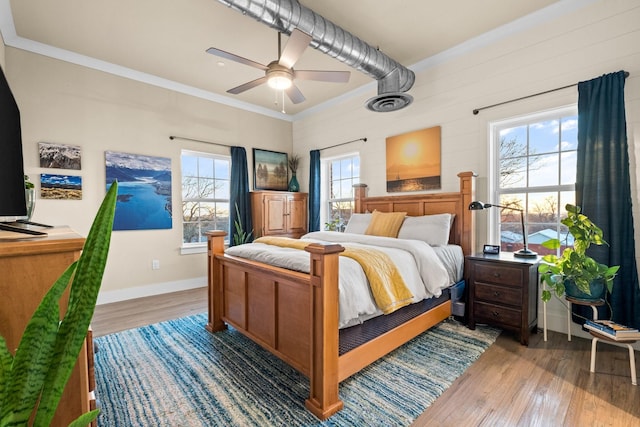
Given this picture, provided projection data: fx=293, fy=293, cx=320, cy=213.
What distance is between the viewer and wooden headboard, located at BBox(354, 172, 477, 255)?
10.3ft

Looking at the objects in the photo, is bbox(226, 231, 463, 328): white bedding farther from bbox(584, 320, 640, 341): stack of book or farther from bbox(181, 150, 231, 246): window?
bbox(181, 150, 231, 246): window

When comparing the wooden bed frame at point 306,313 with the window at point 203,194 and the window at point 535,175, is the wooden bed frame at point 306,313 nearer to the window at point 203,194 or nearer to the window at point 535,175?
the window at point 535,175

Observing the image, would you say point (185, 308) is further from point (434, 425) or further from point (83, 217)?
point (434, 425)

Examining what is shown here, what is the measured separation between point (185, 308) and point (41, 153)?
2.35 m

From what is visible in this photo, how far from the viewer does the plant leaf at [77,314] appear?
0.64 meters

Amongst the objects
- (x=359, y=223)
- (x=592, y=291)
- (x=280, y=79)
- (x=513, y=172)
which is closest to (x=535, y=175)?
(x=513, y=172)

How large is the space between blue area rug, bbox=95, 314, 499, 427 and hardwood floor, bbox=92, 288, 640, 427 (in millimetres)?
105

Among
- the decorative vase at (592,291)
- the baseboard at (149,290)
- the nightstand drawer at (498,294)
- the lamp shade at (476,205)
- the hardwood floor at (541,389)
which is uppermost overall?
the lamp shade at (476,205)

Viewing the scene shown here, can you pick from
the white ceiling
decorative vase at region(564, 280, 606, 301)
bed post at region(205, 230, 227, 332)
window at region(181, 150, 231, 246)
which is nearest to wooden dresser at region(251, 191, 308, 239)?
window at region(181, 150, 231, 246)

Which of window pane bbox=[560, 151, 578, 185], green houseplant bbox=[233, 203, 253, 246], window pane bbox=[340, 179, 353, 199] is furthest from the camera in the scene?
→ window pane bbox=[340, 179, 353, 199]

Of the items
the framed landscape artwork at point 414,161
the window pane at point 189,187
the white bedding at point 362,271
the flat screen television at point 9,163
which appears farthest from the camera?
the window pane at point 189,187

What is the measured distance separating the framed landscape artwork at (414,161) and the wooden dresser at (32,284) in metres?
3.51

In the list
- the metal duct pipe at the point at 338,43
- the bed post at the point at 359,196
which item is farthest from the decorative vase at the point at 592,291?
the bed post at the point at 359,196

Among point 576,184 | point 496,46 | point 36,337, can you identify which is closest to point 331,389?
point 36,337
